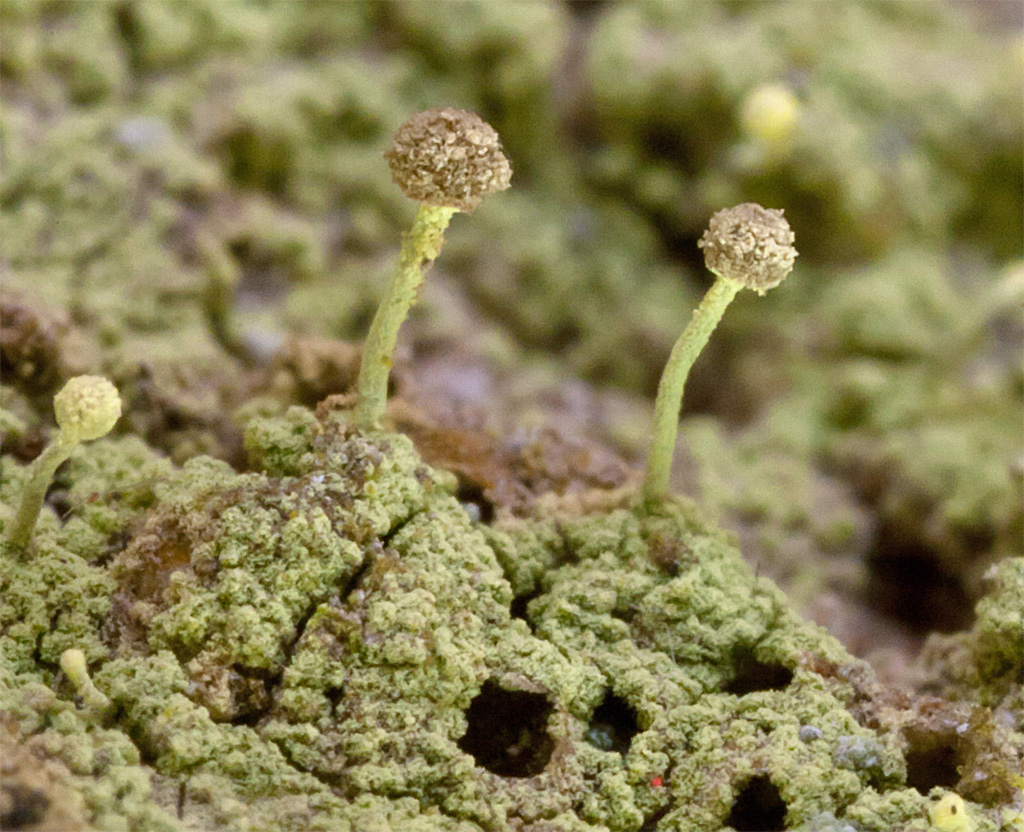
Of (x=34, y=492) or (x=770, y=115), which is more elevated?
(x=770, y=115)

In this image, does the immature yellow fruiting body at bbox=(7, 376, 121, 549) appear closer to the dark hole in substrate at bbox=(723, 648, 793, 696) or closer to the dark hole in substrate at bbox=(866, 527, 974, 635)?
the dark hole in substrate at bbox=(723, 648, 793, 696)

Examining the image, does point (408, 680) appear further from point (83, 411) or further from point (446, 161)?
point (446, 161)

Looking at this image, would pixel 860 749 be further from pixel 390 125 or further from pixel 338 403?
pixel 390 125

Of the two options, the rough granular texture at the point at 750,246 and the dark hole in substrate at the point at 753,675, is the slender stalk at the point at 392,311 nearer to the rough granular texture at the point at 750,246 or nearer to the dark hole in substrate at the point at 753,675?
the rough granular texture at the point at 750,246

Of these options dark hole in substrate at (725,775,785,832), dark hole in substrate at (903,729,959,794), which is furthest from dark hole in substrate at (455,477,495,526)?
dark hole in substrate at (903,729,959,794)

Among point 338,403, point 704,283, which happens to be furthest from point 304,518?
point 704,283

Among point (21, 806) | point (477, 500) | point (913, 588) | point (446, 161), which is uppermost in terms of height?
point (913, 588)

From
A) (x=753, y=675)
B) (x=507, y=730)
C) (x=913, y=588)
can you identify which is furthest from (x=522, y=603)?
(x=913, y=588)
